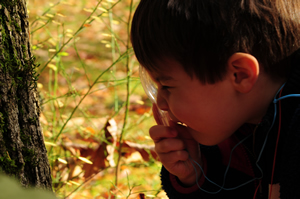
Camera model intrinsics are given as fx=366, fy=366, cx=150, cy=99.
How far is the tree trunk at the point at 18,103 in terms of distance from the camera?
1201 mm

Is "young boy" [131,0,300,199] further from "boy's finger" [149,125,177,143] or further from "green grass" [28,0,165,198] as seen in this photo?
"green grass" [28,0,165,198]

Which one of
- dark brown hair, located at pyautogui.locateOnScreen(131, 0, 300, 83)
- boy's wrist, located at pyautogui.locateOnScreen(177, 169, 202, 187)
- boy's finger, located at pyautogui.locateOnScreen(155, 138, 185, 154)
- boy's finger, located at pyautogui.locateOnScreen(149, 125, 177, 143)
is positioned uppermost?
dark brown hair, located at pyautogui.locateOnScreen(131, 0, 300, 83)

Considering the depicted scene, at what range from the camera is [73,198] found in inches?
88.8

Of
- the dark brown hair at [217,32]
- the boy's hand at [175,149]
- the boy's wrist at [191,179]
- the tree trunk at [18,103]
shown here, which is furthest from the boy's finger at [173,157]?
the tree trunk at [18,103]

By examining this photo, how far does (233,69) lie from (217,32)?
137mm

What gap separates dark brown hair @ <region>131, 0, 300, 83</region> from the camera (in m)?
1.15

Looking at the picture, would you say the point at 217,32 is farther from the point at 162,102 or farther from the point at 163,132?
the point at 163,132

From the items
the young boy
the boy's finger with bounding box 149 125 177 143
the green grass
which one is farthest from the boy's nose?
the green grass

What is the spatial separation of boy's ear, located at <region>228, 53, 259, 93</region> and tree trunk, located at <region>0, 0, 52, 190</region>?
706 mm

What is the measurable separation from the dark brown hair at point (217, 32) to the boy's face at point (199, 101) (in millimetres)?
34

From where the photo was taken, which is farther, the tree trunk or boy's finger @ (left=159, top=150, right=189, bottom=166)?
boy's finger @ (left=159, top=150, right=189, bottom=166)

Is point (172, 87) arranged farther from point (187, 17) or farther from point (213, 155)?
point (213, 155)

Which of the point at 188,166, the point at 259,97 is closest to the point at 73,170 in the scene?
the point at 188,166

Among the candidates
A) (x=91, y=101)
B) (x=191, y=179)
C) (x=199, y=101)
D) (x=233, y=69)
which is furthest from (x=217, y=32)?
(x=91, y=101)
